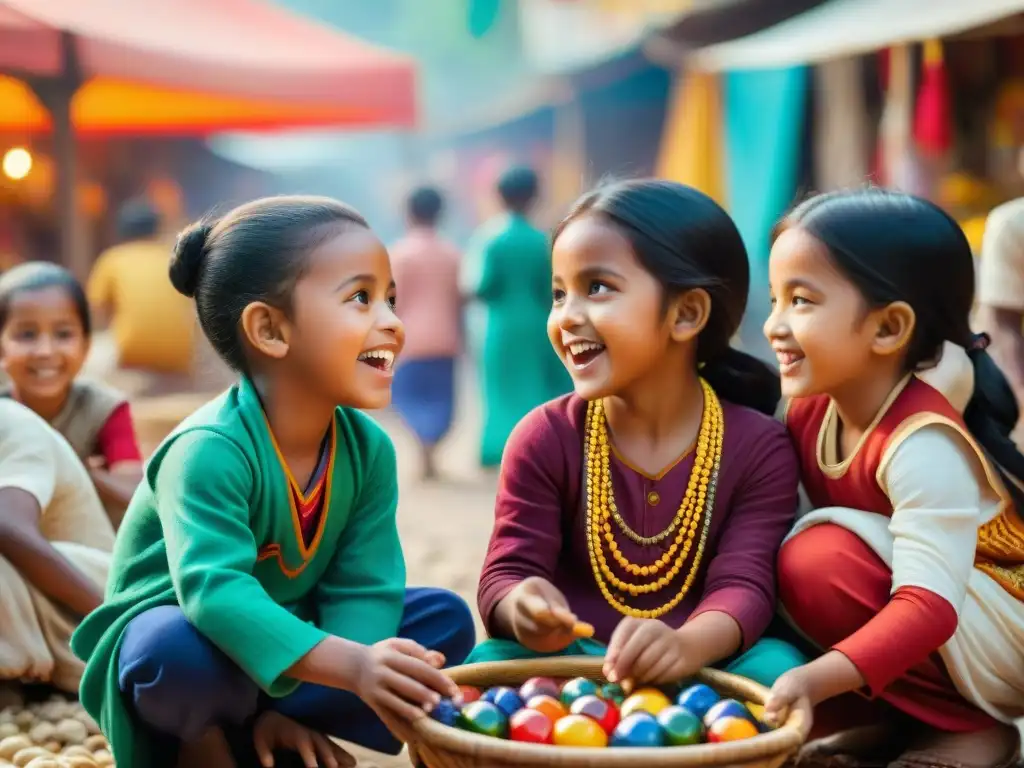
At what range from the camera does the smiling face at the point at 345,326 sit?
8.25 ft

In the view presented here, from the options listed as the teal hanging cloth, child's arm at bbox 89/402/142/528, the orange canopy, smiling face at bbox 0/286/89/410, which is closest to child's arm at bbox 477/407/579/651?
child's arm at bbox 89/402/142/528

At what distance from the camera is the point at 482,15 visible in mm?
30562

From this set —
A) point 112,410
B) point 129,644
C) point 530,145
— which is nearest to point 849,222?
point 129,644

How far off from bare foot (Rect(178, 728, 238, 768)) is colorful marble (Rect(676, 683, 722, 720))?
0.79m

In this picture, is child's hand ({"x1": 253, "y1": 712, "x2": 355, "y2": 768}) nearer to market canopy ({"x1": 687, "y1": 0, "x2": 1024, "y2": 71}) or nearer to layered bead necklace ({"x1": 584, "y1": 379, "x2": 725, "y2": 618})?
layered bead necklace ({"x1": 584, "y1": 379, "x2": 725, "y2": 618})

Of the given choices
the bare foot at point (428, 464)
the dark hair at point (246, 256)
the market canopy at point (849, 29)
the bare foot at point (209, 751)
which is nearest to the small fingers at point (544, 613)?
the bare foot at point (209, 751)

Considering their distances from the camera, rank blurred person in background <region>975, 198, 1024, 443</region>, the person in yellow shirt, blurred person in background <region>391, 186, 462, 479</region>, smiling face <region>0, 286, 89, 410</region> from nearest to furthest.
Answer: smiling face <region>0, 286, 89, 410</region> → blurred person in background <region>975, 198, 1024, 443</region> → the person in yellow shirt → blurred person in background <region>391, 186, 462, 479</region>

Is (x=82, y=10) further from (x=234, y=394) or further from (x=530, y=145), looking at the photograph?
(x=530, y=145)

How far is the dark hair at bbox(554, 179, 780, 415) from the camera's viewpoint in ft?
8.59

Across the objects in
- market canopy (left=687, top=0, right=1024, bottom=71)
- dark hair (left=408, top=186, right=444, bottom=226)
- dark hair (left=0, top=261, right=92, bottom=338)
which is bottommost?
dark hair (left=0, top=261, right=92, bottom=338)

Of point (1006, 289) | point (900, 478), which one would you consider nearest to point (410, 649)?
point (900, 478)

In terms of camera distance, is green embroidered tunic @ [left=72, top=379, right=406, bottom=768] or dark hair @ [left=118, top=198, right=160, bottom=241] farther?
dark hair @ [left=118, top=198, right=160, bottom=241]

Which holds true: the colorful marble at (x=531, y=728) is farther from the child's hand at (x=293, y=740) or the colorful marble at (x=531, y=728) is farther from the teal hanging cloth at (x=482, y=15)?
the teal hanging cloth at (x=482, y=15)

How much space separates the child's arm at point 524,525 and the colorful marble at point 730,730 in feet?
1.24
